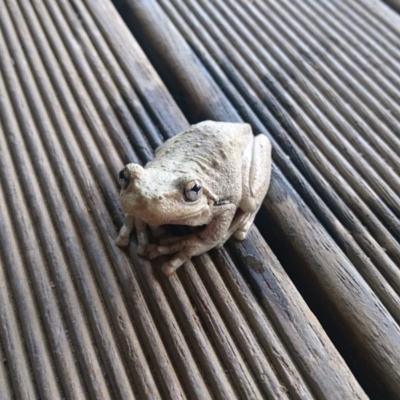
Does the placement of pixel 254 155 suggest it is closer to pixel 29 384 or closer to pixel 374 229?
pixel 374 229

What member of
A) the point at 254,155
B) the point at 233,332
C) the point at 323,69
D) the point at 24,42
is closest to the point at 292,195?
the point at 254,155

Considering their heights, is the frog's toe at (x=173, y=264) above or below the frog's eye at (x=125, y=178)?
below

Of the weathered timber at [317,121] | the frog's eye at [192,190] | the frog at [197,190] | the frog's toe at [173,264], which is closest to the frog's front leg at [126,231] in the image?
the frog at [197,190]

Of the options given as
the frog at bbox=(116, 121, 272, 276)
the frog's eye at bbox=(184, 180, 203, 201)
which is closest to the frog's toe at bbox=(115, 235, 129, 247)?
the frog at bbox=(116, 121, 272, 276)

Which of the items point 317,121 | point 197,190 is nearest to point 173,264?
point 197,190

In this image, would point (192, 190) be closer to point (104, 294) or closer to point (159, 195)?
point (159, 195)

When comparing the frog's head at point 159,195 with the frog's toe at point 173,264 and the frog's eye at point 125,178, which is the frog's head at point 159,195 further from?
the frog's toe at point 173,264
